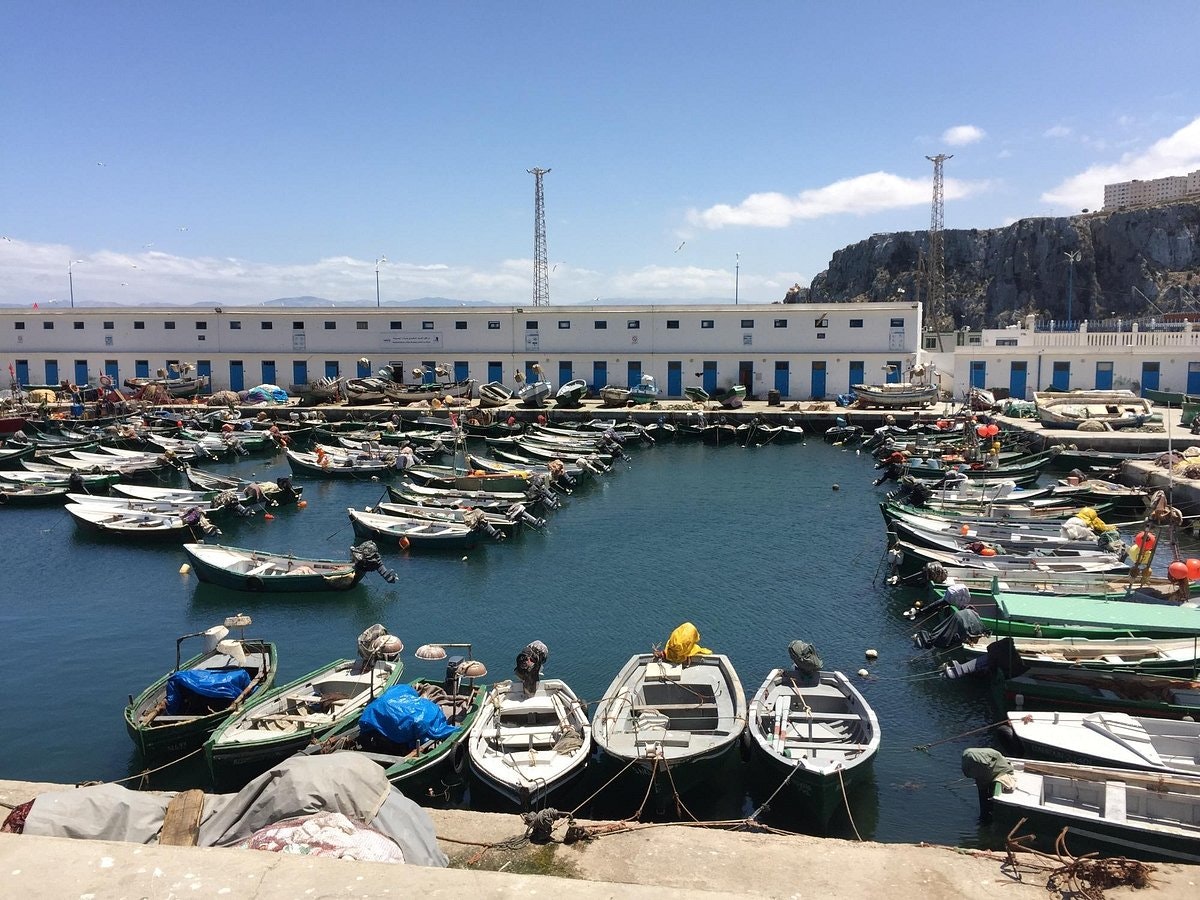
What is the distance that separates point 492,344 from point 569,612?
40.7m

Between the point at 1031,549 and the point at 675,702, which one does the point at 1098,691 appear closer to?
the point at 675,702

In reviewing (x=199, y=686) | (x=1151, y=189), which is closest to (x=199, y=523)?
(x=199, y=686)

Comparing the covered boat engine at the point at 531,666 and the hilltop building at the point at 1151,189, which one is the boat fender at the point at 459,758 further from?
the hilltop building at the point at 1151,189

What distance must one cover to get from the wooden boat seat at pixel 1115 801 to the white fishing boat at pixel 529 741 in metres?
7.60

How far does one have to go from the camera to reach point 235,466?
153ft

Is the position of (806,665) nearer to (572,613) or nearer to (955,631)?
(955,631)

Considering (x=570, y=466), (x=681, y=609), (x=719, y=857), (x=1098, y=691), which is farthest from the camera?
(x=570, y=466)

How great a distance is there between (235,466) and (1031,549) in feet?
126

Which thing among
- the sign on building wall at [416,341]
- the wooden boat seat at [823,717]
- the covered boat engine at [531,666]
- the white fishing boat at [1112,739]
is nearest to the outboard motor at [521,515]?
the covered boat engine at [531,666]

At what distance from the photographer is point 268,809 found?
29.4 feet

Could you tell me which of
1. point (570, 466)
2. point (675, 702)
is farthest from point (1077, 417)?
point (675, 702)

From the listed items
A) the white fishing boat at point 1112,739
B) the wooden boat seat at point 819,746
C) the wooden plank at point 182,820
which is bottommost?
the wooden boat seat at point 819,746

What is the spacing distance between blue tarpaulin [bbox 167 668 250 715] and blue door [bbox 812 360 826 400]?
47956mm

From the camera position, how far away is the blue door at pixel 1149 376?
5303 centimetres
